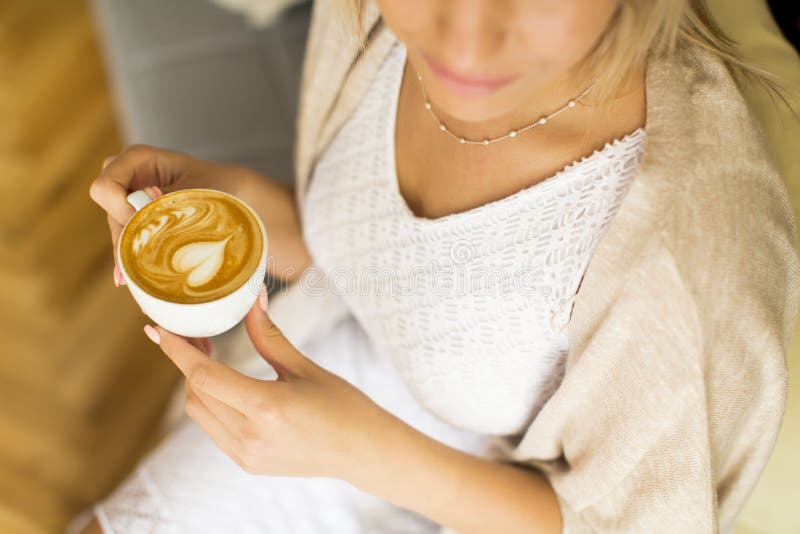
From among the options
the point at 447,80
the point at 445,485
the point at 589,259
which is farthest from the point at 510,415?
the point at 447,80

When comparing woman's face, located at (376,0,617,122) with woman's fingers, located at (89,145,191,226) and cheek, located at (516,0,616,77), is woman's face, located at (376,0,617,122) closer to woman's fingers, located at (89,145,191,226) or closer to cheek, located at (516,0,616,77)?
cheek, located at (516,0,616,77)

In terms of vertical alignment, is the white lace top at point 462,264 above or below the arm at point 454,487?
above

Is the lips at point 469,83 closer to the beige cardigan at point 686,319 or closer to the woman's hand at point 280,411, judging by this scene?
the beige cardigan at point 686,319

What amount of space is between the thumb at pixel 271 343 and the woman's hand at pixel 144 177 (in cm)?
14

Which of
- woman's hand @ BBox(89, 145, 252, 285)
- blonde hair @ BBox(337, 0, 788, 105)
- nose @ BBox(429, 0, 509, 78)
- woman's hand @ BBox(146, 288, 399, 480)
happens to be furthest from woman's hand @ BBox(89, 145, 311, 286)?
blonde hair @ BBox(337, 0, 788, 105)

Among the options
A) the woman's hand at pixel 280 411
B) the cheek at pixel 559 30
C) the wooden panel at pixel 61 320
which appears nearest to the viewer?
the cheek at pixel 559 30

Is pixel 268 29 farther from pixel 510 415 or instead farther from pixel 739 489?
pixel 739 489

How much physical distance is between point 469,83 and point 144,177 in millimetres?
432

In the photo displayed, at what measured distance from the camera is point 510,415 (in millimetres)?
857

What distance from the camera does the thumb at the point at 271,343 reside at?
0.71 metres

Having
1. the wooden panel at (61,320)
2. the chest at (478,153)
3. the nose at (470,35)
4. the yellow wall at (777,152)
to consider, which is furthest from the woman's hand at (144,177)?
the wooden panel at (61,320)

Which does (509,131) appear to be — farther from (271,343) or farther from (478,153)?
(271,343)

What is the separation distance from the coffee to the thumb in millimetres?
47

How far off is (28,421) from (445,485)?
116 cm
